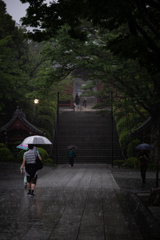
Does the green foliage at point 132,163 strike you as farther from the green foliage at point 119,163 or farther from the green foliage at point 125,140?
the green foliage at point 125,140

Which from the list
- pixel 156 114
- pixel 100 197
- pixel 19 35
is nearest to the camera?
pixel 100 197

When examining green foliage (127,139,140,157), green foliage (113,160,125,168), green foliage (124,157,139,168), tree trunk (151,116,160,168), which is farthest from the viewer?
green foliage (127,139,140,157)

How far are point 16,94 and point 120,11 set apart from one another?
2436 centimetres

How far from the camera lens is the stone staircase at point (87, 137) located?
108 ft

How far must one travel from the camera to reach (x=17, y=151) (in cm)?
2962

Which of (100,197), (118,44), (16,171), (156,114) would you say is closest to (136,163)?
(156,114)

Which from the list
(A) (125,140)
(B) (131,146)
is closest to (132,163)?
(B) (131,146)

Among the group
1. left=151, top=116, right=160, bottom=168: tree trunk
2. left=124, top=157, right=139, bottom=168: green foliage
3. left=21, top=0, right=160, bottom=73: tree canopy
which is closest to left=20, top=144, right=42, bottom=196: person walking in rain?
left=21, top=0, right=160, bottom=73: tree canopy

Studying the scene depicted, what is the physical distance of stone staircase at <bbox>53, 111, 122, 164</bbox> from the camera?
108 ft

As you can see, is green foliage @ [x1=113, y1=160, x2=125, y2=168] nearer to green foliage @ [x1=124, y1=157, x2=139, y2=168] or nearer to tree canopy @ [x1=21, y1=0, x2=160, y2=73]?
green foliage @ [x1=124, y1=157, x2=139, y2=168]

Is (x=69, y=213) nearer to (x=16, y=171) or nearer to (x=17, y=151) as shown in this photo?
(x=16, y=171)

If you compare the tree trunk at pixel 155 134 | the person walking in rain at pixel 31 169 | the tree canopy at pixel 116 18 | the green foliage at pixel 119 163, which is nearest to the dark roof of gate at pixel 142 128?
the tree trunk at pixel 155 134

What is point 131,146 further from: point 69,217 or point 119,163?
point 69,217

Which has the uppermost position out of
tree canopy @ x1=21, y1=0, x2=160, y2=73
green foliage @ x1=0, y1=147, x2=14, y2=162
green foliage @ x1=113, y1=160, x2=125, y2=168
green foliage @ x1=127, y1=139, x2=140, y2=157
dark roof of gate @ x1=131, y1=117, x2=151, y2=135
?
tree canopy @ x1=21, y1=0, x2=160, y2=73
